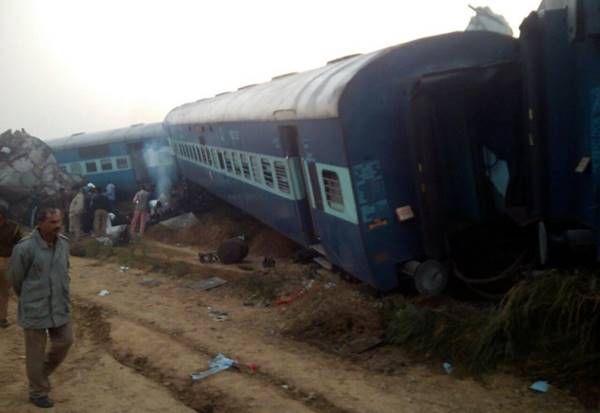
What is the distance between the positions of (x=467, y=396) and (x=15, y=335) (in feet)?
19.8

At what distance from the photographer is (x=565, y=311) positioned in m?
5.57

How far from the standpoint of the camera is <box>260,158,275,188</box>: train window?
398 inches

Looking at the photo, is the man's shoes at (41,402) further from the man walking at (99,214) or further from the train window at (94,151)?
the train window at (94,151)

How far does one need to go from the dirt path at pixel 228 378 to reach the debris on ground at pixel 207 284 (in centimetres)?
146

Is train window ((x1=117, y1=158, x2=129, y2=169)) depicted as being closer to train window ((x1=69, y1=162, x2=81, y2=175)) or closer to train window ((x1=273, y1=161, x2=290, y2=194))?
train window ((x1=69, y1=162, x2=81, y2=175))

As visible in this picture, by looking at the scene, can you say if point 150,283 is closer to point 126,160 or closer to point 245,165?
point 245,165

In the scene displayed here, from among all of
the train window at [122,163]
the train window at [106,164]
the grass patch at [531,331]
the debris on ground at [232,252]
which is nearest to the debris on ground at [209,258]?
the debris on ground at [232,252]

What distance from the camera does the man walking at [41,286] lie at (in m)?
5.32

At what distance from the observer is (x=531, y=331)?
575cm

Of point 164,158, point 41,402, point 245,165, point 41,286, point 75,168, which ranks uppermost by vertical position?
point 41,286

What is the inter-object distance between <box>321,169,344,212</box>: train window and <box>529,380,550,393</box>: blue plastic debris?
309 centimetres

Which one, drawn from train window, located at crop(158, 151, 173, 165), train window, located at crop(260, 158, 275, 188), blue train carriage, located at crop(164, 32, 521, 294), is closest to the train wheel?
blue train carriage, located at crop(164, 32, 521, 294)

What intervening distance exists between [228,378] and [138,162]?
61.4 feet

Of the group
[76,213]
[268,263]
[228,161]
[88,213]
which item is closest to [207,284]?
[268,263]
